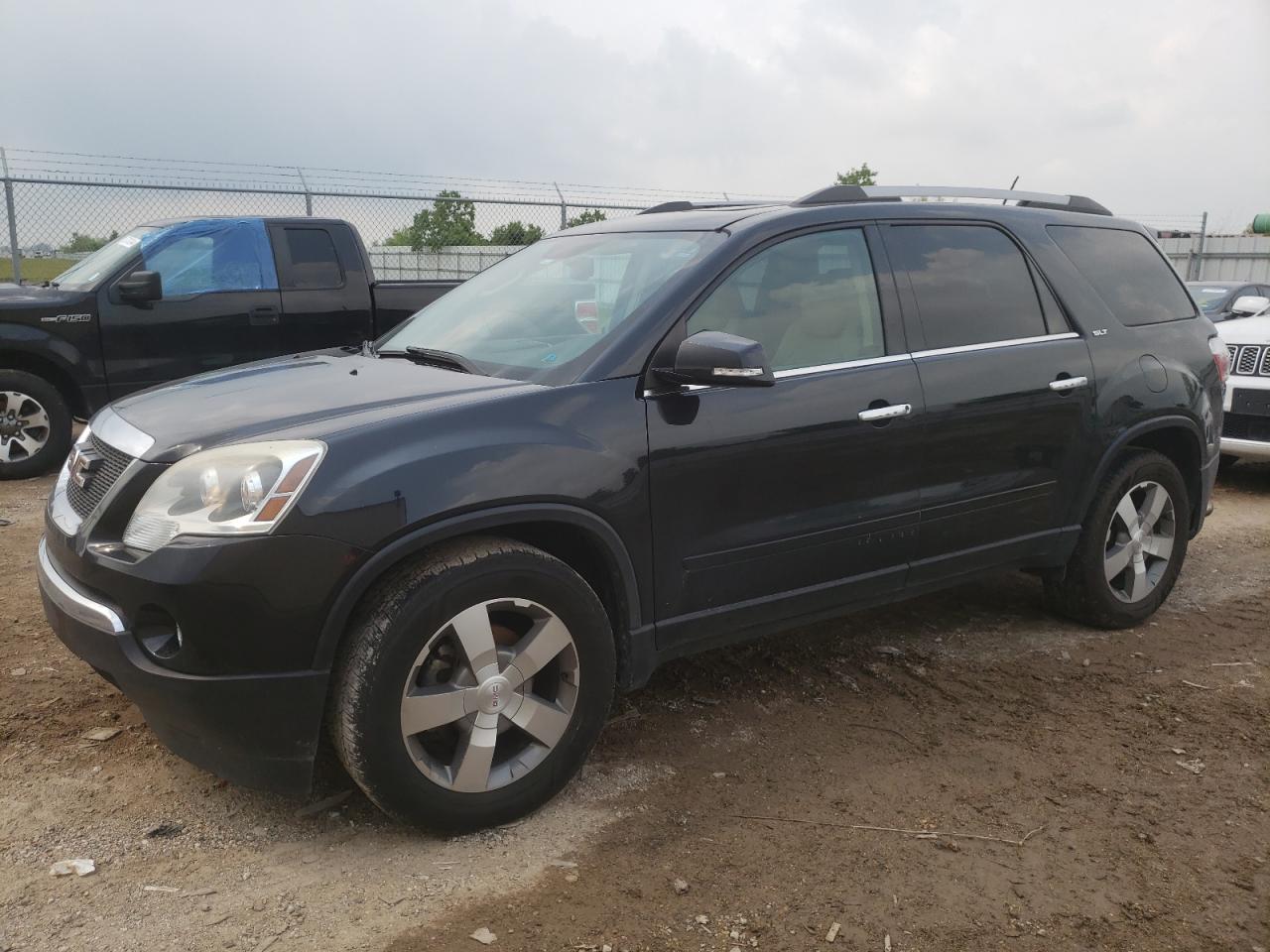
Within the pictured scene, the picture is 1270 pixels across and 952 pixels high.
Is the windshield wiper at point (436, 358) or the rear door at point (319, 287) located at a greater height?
the rear door at point (319, 287)

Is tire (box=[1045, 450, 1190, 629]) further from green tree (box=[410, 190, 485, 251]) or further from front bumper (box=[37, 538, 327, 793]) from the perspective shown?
green tree (box=[410, 190, 485, 251])

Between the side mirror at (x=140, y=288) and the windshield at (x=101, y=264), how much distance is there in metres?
0.23

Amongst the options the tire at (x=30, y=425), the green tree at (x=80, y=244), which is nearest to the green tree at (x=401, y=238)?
the green tree at (x=80, y=244)

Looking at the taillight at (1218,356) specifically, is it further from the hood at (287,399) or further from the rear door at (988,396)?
the hood at (287,399)

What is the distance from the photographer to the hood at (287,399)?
2.80 metres

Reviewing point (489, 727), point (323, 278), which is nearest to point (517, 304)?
point (489, 727)

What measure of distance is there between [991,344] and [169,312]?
19.6 feet

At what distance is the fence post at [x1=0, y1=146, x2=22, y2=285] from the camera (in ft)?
35.2

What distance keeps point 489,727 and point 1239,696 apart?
3.00m

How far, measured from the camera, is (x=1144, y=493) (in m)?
4.62

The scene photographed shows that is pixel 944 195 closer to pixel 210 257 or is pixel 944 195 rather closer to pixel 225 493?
pixel 225 493

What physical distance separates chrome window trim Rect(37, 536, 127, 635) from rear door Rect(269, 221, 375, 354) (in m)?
5.18

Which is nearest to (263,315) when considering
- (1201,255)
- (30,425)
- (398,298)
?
(398,298)

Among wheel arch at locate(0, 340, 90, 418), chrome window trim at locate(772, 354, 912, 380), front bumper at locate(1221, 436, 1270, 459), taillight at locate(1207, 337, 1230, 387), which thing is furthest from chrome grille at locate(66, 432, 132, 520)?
front bumper at locate(1221, 436, 1270, 459)
